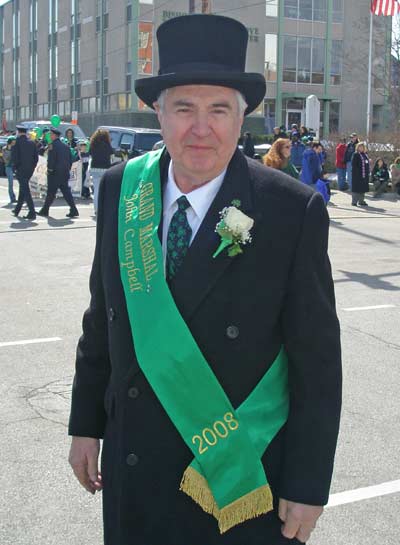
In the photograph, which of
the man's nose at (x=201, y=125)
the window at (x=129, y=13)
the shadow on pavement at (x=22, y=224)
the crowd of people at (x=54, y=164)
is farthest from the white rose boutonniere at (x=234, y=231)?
the window at (x=129, y=13)

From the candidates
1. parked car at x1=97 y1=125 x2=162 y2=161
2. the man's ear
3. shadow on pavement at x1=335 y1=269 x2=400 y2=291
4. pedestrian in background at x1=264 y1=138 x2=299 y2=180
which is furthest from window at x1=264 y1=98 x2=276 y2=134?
the man's ear

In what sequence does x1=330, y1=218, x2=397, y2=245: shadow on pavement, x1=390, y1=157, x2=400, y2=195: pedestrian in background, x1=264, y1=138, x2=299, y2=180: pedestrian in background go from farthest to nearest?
x1=390, y1=157, x2=400, y2=195: pedestrian in background, x1=330, y1=218, x2=397, y2=245: shadow on pavement, x1=264, y1=138, x2=299, y2=180: pedestrian in background

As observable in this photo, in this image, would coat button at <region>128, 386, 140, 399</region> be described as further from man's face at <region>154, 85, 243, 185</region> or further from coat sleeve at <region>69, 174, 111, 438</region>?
man's face at <region>154, 85, 243, 185</region>

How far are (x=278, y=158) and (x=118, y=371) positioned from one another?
1084cm

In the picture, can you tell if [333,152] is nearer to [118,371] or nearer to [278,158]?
[278,158]

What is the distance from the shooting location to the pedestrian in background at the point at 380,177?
75.9 feet

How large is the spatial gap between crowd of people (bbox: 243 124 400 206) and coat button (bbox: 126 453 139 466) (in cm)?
1038

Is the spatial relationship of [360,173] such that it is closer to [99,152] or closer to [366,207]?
[366,207]

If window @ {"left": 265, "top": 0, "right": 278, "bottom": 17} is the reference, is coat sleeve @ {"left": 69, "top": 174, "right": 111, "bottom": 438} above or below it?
below

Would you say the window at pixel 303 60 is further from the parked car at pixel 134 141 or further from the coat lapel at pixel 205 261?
the coat lapel at pixel 205 261

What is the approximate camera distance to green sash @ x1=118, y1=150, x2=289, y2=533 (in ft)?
6.57

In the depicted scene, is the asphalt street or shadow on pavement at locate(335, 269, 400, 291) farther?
shadow on pavement at locate(335, 269, 400, 291)

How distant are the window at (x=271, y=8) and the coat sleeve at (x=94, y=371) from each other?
51660 mm

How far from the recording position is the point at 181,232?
2109mm
